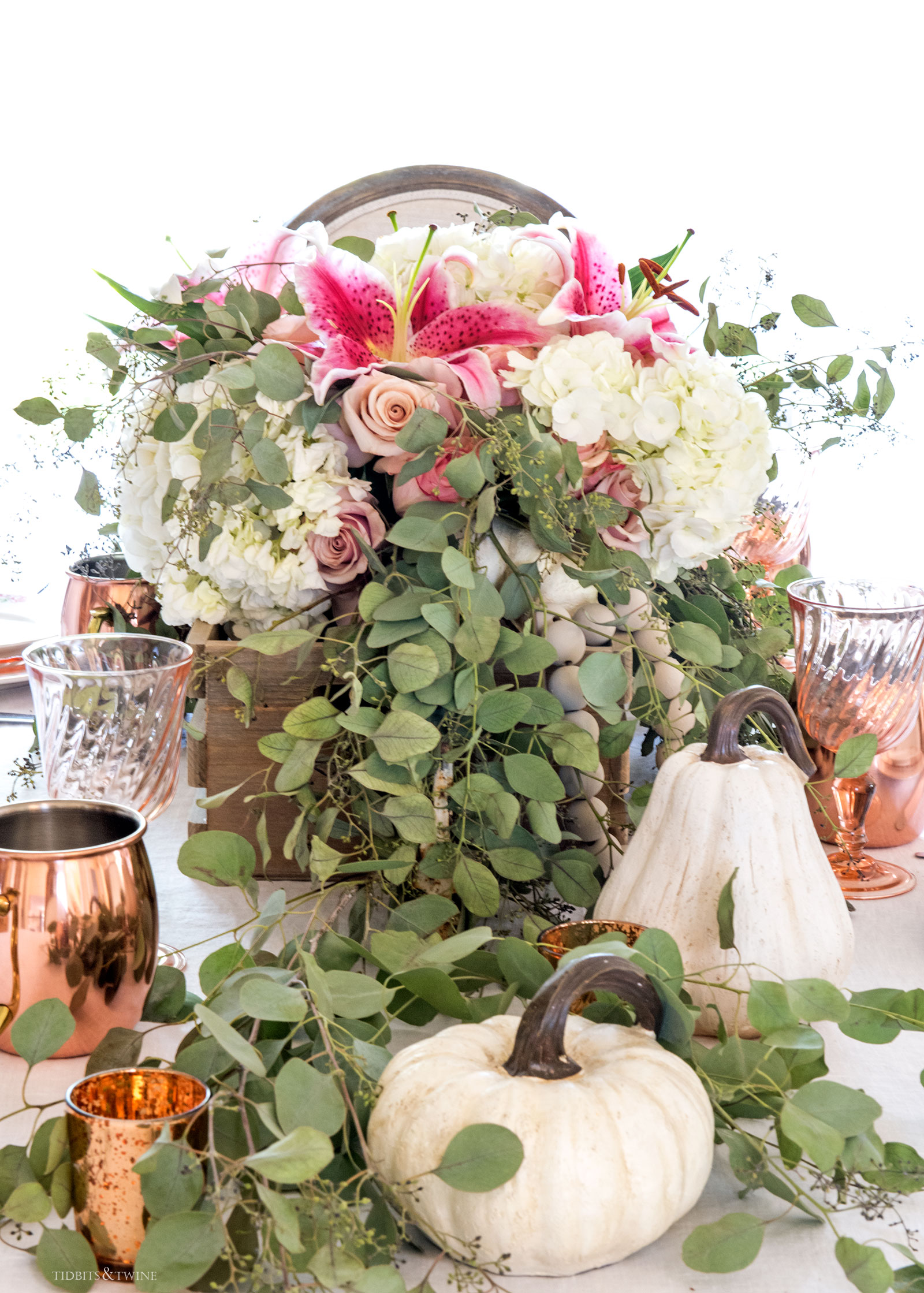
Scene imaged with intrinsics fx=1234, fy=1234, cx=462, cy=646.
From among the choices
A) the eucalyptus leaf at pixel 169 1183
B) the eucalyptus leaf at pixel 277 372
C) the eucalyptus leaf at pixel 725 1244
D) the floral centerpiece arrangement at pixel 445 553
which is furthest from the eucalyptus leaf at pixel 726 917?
the eucalyptus leaf at pixel 277 372

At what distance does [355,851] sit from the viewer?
617 mm

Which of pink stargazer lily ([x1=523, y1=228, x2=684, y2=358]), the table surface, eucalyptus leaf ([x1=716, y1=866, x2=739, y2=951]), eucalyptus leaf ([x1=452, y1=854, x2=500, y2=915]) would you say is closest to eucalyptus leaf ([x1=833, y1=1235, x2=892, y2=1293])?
the table surface

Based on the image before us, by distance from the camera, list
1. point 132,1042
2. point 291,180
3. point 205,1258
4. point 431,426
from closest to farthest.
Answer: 1. point 205,1258
2. point 132,1042
3. point 431,426
4. point 291,180

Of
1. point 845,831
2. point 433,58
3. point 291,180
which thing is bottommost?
point 845,831

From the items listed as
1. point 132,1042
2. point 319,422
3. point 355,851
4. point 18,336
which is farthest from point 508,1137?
point 18,336

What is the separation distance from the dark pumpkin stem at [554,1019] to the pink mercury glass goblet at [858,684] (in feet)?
1.09

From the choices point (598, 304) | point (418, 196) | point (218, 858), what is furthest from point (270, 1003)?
point (418, 196)

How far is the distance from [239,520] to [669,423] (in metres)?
0.24

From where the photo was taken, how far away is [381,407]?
64 cm

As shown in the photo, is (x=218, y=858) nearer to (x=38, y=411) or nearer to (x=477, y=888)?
(x=477, y=888)

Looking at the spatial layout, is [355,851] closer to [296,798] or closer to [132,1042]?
[296,798]

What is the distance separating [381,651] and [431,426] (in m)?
0.13

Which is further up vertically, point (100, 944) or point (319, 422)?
point (319, 422)

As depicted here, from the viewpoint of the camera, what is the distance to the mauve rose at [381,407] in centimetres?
64
